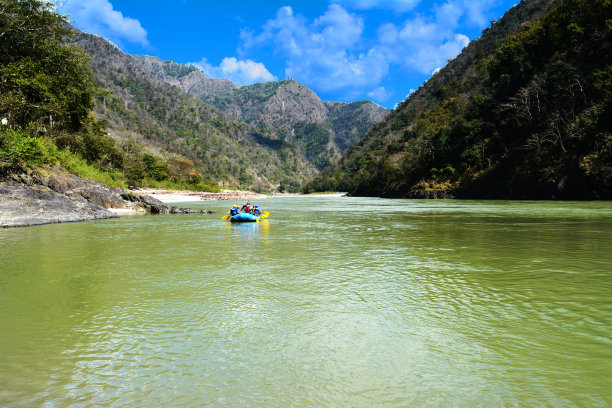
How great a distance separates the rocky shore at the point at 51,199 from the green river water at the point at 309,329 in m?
11.7

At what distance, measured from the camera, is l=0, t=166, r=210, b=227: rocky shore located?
2191cm

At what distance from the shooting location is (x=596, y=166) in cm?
3953

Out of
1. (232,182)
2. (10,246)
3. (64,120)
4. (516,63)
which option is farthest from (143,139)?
(10,246)

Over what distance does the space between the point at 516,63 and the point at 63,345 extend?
2796 inches

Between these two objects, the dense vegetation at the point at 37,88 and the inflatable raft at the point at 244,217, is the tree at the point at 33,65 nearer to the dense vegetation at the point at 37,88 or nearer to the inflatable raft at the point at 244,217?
the dense vegetation at the point at 37,88

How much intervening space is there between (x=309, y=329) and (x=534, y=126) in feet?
189

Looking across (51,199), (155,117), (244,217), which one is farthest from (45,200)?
(155,117)

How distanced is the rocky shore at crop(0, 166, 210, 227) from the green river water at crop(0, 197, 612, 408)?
461 inches

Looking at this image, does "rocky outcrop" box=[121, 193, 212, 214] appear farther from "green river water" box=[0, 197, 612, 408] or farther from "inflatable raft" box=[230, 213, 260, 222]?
"green river water" box=[0, 197, 612, 408]

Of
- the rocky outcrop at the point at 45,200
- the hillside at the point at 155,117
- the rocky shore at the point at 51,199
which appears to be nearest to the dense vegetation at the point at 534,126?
the rocky shore at the point at 51,199

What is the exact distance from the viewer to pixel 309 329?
6.12 metres

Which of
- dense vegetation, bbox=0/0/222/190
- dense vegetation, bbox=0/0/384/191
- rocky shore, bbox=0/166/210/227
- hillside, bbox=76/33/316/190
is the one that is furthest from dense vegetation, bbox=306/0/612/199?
hillside, bbox=76/33/316/190

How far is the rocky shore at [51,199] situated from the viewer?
2191 centimetres

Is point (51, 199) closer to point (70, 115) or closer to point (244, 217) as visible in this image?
point (244, 217)
